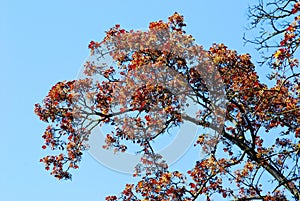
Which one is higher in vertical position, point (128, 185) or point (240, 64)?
point (240, 64)

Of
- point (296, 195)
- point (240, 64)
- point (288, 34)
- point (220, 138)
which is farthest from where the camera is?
point (240, 64)

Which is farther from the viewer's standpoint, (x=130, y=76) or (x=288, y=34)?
(x=130, y=76)

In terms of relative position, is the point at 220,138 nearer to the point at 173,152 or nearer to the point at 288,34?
the point at 173,152

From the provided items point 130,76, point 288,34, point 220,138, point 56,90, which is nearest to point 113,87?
point 130,76

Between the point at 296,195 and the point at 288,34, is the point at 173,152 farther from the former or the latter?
the point at 288,34

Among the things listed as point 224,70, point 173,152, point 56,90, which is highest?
point 224,70

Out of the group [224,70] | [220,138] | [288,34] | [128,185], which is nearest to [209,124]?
[220,138]

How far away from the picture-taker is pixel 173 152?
28.9 ft

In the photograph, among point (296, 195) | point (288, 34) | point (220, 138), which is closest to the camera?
point (288, 34)

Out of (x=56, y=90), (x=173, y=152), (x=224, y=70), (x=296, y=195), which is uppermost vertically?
(x=224, y=70)

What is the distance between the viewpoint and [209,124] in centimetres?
895

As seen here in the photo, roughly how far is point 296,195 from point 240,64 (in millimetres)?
2728

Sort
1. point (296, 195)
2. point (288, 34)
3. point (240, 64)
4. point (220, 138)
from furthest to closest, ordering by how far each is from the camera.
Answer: point (240, 64) < point (220, 138) < point (296, 195) < point (288, 34)

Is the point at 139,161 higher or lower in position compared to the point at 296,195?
higher
